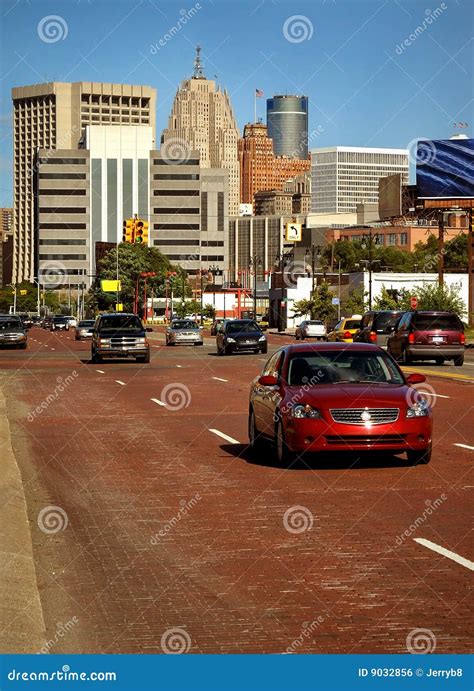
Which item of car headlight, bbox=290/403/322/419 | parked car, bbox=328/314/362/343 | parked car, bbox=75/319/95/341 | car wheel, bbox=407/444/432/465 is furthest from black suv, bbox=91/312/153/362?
parked car, bbox=75/319/95/341

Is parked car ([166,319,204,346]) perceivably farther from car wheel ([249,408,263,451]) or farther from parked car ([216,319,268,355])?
car wheel ([249,408,263,451])

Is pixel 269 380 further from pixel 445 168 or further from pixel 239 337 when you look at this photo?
pixel 445 168

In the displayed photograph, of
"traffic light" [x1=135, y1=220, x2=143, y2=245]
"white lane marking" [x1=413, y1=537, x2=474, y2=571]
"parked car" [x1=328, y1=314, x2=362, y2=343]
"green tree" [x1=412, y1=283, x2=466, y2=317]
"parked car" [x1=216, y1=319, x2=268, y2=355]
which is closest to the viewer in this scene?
"white lane marking" [x1=413, y1=537, x2=474, y2=571]

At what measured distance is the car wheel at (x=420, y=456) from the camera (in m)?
16.3

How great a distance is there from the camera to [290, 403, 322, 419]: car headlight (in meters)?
15.8

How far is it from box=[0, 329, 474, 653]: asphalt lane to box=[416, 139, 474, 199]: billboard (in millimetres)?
81331

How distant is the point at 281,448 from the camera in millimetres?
16516

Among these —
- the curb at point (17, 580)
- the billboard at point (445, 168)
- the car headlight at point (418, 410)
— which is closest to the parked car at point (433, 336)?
the car headlight at point (418, 410)

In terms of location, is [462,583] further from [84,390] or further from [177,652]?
[84,390]

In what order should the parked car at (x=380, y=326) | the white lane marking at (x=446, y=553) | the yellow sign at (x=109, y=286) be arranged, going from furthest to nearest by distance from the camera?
the yellow sign at (x=109, y=286) < the parked car at (x=380, y=326) < the white lane marking at (x=446, y=553)

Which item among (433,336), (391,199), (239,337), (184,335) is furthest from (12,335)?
(391,199)

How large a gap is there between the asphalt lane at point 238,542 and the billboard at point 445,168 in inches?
3202

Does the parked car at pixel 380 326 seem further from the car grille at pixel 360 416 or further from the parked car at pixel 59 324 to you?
the parked car at pixel 59 324

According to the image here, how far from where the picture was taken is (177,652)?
7.45 metres
